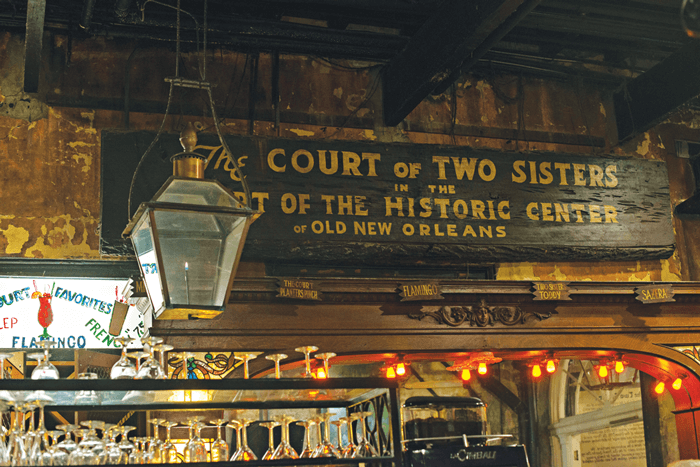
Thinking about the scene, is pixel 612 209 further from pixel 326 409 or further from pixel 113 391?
pixel 113 391

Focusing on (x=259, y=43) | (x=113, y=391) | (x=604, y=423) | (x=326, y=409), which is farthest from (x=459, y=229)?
(x=604, y=423)

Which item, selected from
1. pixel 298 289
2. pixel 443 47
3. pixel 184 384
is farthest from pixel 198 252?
pixel 443 47

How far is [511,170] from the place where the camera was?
19.7ft

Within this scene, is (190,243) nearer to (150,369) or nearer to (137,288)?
(150,369)

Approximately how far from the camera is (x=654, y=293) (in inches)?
228

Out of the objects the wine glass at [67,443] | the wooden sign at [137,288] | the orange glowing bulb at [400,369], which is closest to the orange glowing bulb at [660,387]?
the orange glowing bulb at [400,369]

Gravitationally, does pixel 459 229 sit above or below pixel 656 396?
above

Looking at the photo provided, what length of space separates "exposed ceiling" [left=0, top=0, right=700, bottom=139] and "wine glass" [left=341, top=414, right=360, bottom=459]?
8.23 ft

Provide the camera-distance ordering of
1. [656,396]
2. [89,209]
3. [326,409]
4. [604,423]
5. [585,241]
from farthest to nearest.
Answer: [604,423] → [656,396] → [585,241] → [89,209] → [326,409]

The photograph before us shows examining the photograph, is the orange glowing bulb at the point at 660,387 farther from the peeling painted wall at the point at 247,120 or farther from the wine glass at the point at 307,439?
the wine glass at the point at 307,439

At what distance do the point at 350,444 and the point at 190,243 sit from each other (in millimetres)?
1132

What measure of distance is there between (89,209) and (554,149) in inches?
148

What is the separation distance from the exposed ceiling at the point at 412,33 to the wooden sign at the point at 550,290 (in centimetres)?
Answer: 163

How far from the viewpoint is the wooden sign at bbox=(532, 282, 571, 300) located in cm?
564
